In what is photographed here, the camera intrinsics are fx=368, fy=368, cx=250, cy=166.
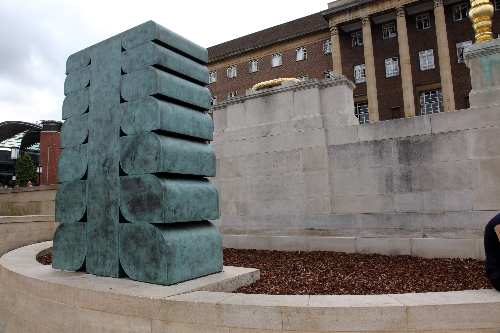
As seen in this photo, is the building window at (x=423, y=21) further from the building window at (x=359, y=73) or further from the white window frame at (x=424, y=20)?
the building window at (x=359, y=73)

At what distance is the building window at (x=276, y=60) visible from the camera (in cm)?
4991

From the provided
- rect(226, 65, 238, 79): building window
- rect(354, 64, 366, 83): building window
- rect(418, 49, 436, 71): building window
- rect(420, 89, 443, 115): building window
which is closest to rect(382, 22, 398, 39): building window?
rect(418, 49, 436, 71): building window

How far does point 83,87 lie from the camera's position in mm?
5691

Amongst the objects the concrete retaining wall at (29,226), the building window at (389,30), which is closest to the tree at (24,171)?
the concrete retaining wall at (29,226)

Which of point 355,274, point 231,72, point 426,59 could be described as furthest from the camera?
point 231,72

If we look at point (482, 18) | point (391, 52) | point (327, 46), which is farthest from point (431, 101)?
point (482, 18)

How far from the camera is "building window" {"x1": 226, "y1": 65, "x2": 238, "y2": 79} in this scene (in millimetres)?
54156

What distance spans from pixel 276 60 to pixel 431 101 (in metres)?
20.6

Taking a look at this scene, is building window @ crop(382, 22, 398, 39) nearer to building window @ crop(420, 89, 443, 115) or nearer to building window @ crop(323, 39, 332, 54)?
building window @ crop(323, 39, 332, 54)

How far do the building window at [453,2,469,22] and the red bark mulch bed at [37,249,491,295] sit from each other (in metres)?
40.7

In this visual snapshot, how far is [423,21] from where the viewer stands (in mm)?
40938

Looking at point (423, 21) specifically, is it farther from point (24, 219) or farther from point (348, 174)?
point (24, 219)

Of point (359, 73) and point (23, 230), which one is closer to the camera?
point (23, 230)

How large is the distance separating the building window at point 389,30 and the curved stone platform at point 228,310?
44.3 metres
